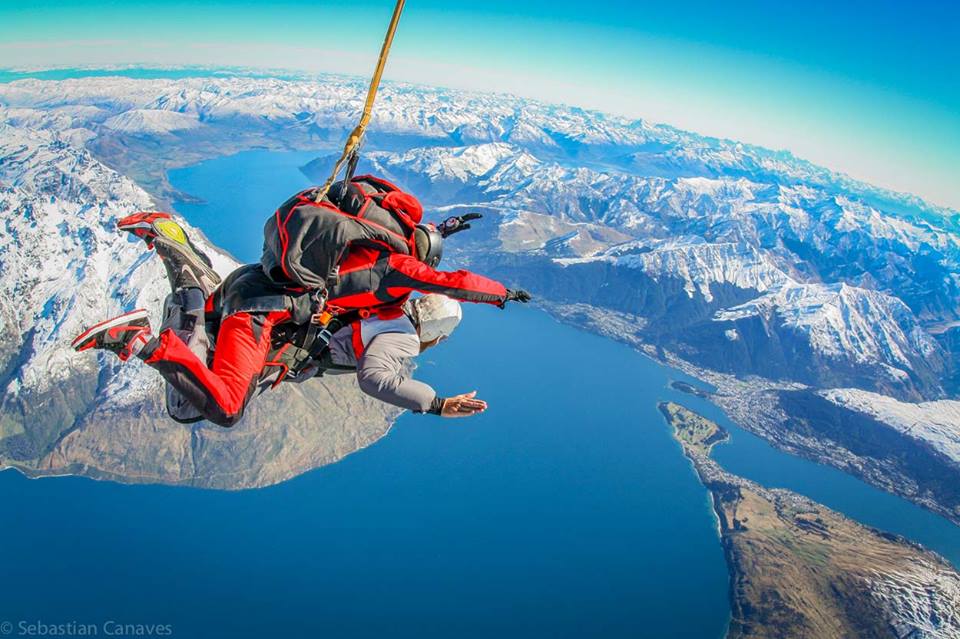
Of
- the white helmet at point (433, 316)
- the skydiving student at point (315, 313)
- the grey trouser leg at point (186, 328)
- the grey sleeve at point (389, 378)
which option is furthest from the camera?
the white helmet at point (433, 316)

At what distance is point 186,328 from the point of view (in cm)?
478

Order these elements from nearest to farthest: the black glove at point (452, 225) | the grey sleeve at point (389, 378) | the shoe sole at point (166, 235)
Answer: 1. the grey sleeve at point (389, 378)
2. the black glove at point (452, 225)
3. the shoe sole at point (166, 235)

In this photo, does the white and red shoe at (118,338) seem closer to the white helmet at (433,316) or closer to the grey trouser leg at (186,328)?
the grey trouser leg at (186,328)

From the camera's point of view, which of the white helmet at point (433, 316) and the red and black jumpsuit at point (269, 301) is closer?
the red and black jumpsuit at point (269, 301)

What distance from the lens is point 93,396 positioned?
384 ft

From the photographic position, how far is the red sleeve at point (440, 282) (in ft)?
13.9

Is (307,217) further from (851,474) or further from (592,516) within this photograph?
(851,474)

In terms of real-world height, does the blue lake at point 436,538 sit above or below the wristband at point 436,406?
below

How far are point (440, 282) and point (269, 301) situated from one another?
155 cm

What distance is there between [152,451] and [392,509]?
58312 mm

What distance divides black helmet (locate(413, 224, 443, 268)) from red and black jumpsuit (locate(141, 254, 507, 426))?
0.95ft

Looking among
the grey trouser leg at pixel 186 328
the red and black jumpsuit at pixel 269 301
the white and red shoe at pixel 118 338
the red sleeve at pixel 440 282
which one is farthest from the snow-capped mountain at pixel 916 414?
the white and red shoe at pixel 118 338

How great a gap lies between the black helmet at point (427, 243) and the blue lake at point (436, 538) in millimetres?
76919

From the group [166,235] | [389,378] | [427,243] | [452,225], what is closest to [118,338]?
[389,378]
